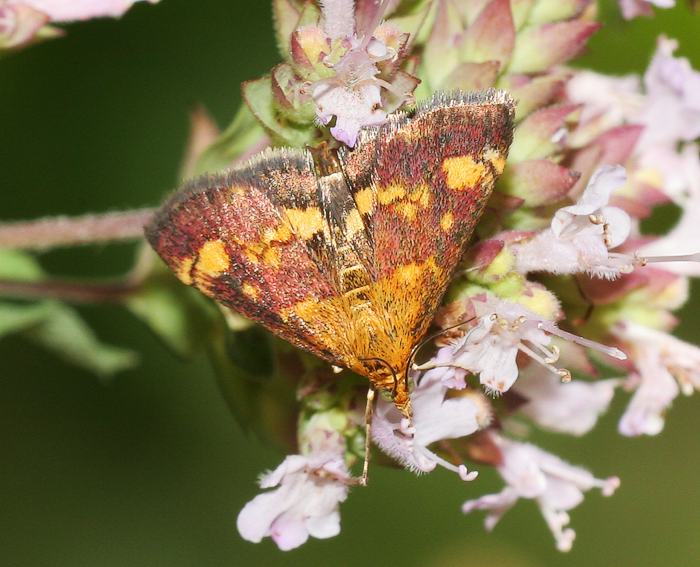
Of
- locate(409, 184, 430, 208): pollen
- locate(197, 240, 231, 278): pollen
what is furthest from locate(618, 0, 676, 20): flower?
locate(197, 240, 231, 278): pollen

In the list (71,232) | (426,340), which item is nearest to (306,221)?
(426,340)

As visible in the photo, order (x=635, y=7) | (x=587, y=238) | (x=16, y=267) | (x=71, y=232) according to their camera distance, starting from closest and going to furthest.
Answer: (x=587, y=238) < (x=635, y=7) < (x=71, y=232) < (x=16, y=267)

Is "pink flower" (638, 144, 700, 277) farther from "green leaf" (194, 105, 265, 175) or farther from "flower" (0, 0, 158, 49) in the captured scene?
"flower" (0, 0, 158, 49)

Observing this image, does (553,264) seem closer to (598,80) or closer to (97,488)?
(598,80)

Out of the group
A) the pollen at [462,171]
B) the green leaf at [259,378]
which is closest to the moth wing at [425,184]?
the pollen at [462,171]

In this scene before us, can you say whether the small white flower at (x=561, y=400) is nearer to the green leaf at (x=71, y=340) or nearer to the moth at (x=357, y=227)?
the moth at (x=357, y=227)

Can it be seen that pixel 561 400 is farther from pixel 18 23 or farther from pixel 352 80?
pixel 18 23
